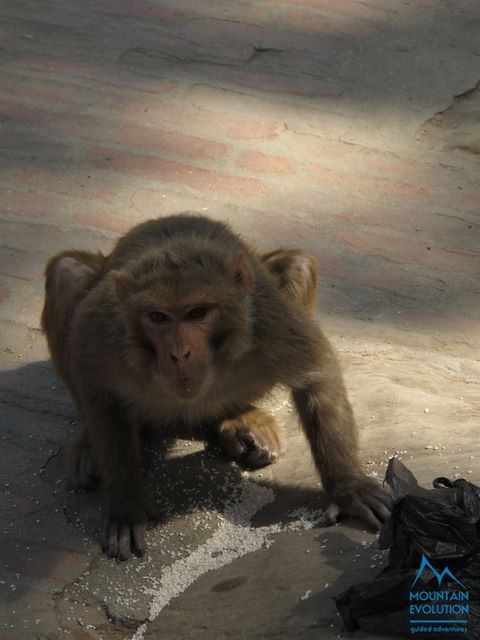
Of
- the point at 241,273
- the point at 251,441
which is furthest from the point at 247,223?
the point at 241,273

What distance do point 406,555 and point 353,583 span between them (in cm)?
28

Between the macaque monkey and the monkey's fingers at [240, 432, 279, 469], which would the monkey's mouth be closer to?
the macaque monkey

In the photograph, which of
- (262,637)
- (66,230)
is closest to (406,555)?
(262,637)

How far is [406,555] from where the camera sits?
3459 millimetres

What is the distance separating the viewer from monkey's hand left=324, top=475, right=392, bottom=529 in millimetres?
4203

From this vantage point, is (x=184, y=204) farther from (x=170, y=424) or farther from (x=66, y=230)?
(x=170, y=424)

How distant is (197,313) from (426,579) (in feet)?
4.58

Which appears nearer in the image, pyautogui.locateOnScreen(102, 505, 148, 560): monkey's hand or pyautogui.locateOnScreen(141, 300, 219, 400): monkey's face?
pyautogui.locateOnScreen(141, 300, 219, 400): monkey's face

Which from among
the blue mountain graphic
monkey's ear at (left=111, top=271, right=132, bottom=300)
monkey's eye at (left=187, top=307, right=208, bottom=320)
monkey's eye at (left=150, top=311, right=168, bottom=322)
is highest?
monkey's ear at (left=111, top=271, right=132, bottom=300)

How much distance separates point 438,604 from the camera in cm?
326

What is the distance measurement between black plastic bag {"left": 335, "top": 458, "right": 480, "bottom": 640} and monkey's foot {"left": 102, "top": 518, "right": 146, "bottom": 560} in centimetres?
113

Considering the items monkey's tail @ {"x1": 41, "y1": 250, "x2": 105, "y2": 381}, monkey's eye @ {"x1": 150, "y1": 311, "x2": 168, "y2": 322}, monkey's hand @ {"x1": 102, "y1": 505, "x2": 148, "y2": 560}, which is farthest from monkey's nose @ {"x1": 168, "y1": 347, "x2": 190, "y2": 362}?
monkey's tail @ {"x1": 41, "y1": 250, "x2": 105, "y2": 381}

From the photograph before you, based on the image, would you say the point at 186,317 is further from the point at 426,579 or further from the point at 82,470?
the point at 426,579

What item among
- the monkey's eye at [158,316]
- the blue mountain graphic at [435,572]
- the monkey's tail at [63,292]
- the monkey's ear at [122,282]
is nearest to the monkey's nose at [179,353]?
the monkey's eye at [158,316]
